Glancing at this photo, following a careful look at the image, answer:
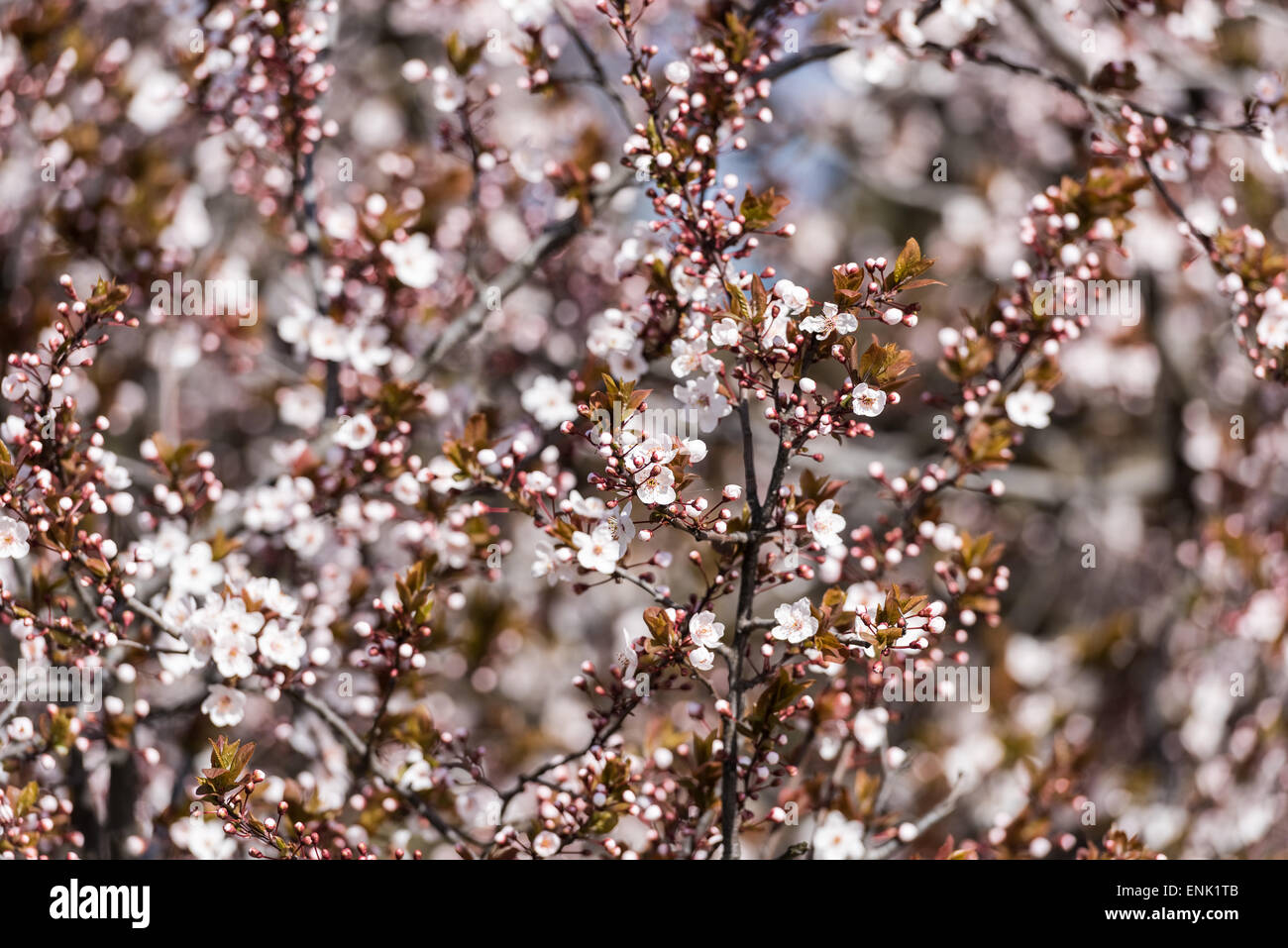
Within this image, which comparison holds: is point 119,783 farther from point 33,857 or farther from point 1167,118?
point 1167,118

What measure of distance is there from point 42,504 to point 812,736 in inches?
90.3

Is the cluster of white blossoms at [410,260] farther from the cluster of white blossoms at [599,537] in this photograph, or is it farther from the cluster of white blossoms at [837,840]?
the cluster of white blossoms at [837,840]

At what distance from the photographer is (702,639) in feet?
7.27

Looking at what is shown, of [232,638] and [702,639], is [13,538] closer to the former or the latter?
[232,638]

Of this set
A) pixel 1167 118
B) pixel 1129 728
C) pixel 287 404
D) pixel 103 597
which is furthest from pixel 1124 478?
pixel 103 597

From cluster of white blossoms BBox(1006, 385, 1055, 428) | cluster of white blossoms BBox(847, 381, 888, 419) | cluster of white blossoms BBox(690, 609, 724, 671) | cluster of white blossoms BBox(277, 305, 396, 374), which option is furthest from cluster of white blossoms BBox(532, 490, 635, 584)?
cluster of white blossoms BBox(1006, 385, 1055, 428)

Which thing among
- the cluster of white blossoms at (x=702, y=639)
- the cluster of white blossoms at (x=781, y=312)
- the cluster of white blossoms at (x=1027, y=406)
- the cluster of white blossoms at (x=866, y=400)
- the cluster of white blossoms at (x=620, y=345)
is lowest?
the cluster of white blossoms at (x=702, y=639)

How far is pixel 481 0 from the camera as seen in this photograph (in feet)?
18.9

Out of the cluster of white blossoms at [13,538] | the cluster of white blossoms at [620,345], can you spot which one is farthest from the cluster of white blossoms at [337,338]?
the cluster of white blossoms at [13,538]

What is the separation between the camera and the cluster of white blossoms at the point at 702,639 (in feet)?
7.22

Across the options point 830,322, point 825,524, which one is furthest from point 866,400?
point 825,524

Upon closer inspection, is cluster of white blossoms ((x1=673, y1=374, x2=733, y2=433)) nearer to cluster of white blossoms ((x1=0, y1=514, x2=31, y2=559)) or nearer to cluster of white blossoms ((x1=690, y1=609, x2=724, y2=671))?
cluster of white blossoms ((x1=690, y1=609, x2=724, y2=671))

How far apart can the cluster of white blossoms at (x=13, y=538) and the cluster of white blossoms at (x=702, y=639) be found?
1739 millimetres

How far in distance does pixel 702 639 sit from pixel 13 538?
180 cm
